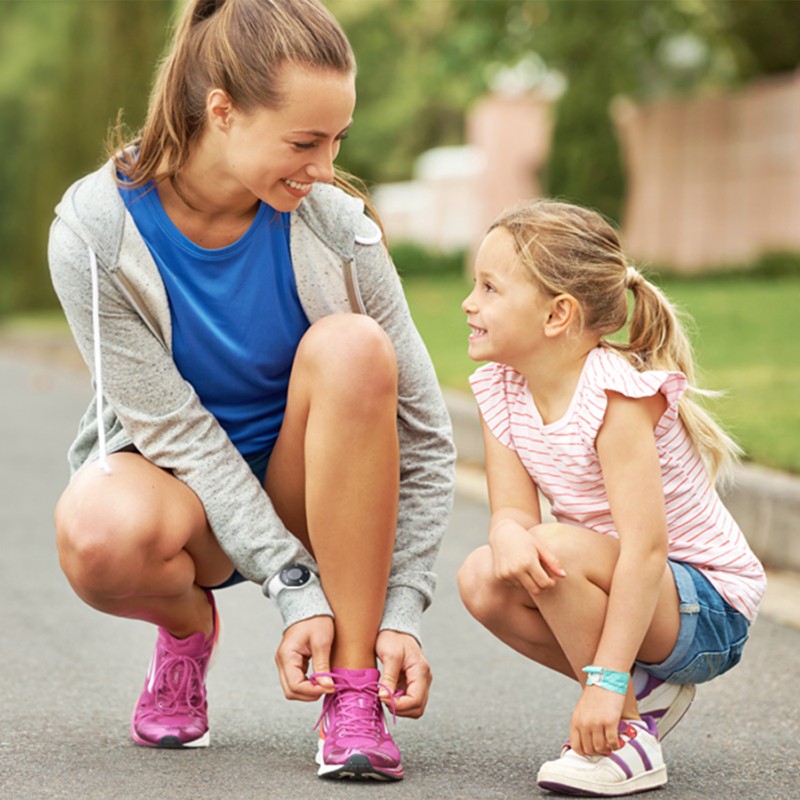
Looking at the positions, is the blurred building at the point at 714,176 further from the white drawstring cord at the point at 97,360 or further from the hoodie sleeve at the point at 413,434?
the white drawstring cord at the point at 97,360

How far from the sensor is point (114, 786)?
2.58 m

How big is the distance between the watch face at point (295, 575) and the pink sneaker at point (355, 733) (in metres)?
0.16

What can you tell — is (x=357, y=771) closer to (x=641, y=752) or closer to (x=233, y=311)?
(x=641, y=752)

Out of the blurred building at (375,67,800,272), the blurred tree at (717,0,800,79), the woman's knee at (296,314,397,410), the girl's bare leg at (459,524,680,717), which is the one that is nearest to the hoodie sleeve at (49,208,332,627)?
the woman's knee at (296,314,397,410)

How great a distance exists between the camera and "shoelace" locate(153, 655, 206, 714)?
114 inches

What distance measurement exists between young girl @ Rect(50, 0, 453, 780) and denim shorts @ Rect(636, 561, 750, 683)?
1.46 feet

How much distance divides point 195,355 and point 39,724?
788mm

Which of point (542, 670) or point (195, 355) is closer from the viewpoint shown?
point (195, 355)

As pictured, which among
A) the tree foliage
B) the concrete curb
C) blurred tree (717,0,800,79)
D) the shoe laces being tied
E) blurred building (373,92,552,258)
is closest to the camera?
the shoe laces being tied

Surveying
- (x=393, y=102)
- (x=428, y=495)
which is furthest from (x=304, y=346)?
(x=393, y=102)

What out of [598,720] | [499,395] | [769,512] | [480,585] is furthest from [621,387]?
[769,512]

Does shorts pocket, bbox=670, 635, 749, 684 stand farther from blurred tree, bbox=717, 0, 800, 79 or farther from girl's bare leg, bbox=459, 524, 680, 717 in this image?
blurred tree, bbox=717, 0, 800, 79

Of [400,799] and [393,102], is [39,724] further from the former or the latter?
[393,102]

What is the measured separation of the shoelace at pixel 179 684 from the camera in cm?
290
